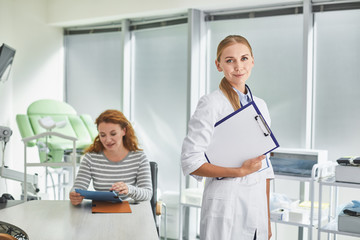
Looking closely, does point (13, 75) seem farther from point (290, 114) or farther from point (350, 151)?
point (350, 151)

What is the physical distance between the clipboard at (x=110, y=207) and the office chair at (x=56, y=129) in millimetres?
1922

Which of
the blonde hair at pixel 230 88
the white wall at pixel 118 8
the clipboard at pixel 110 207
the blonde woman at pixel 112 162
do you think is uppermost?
the white wall at pixel 118 8

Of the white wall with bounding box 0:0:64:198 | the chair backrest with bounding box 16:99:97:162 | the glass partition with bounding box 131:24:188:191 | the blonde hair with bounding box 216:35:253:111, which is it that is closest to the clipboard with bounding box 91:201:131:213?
the blonde hair with bounding box 216:35:253:111

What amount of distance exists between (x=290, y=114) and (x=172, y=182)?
4.57 ft

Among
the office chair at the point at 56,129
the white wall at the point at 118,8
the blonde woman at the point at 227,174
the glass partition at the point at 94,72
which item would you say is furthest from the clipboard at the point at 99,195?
the glass partition at the point at 94,72

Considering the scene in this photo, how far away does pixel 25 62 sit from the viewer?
→ 200 inches

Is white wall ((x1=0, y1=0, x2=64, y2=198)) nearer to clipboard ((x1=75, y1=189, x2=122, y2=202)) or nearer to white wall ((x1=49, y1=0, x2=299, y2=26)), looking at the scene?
white wall ((x1=49, y1=0, x2=299, y2=26))

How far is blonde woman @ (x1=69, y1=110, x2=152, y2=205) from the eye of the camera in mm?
2549

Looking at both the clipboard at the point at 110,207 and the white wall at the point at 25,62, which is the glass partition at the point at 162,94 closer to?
the white wall at the point at 25,62

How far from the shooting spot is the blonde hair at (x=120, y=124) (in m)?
2.56

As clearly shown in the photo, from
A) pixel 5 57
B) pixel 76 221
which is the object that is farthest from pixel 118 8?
pixel 76 221

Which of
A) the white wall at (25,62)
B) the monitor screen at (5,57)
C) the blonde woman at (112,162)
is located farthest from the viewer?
the white wall at (25,62)

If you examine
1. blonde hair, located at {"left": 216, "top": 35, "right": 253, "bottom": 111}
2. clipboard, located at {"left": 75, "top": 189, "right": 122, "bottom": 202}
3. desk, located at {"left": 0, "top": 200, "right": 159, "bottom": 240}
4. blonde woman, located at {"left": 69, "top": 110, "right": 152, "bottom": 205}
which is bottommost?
desk, located at {"left": 0, "top": 200, "right": 159, "bottom": 240}

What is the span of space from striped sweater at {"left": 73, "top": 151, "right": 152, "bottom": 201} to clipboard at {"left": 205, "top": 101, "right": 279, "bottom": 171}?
117 centimetres
